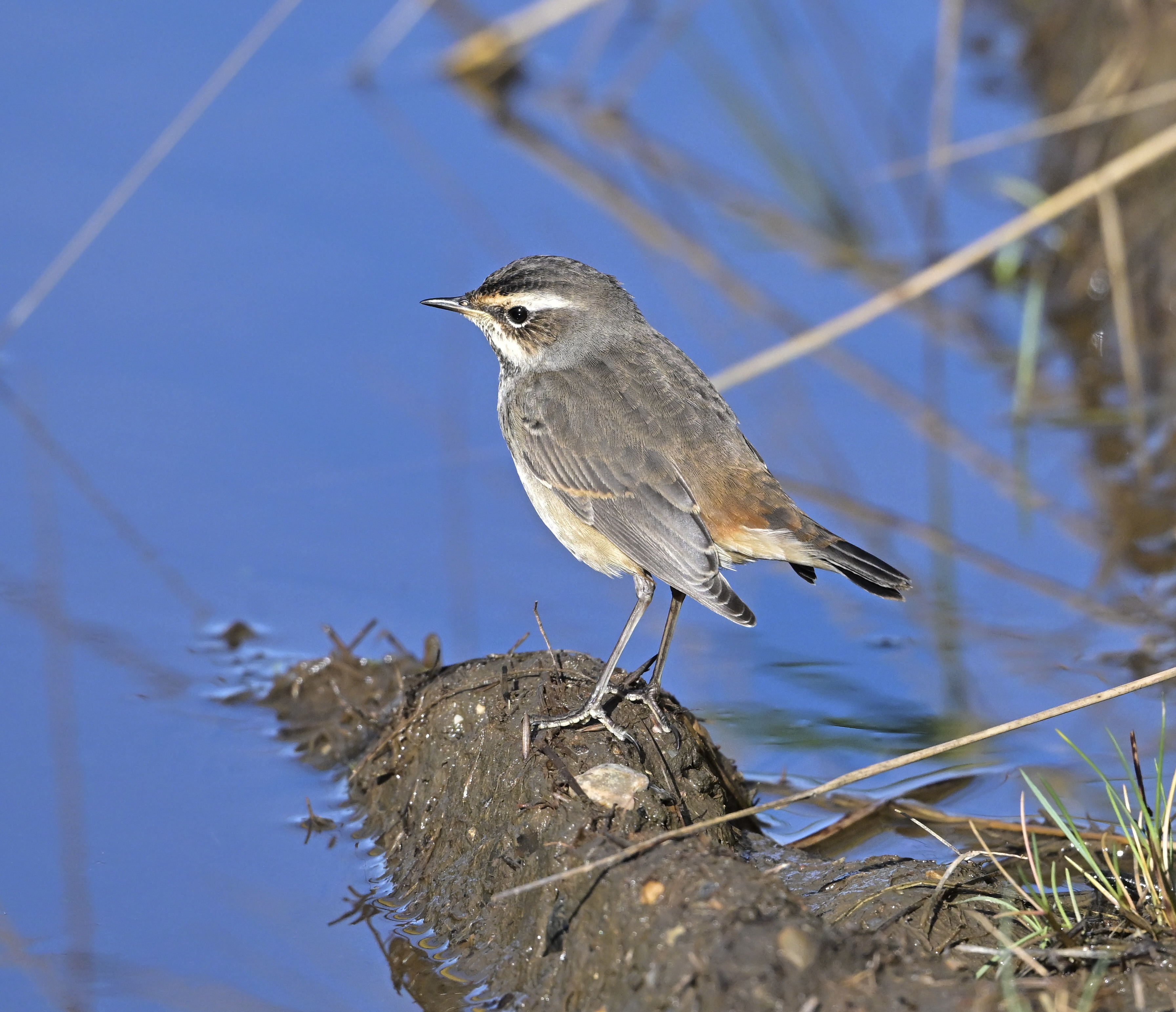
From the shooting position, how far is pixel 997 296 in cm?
1042

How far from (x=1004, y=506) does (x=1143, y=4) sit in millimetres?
4281

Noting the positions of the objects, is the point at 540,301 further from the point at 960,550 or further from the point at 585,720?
the point at 960,550

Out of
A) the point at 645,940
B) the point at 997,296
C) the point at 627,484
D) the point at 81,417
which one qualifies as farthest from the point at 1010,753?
the point at 81,417

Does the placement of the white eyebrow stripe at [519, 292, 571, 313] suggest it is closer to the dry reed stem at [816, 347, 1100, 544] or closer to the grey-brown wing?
the grey-brown wing

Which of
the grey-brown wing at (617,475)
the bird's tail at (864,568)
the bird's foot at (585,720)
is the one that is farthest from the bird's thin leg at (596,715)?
the bird's tail at (864,568)

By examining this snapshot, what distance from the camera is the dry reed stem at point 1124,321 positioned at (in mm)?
8844

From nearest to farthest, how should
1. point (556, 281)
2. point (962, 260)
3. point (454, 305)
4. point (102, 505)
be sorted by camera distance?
point (556, 281) < point (454, 305) < point (102, 505) < point (962, 260)

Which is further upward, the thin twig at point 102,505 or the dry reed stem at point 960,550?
the thin twig at point 102,505

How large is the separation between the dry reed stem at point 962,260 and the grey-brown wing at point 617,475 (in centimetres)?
221

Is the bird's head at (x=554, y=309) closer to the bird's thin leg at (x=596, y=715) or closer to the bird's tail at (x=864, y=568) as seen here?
the bird's tail at (x=864, y=568)

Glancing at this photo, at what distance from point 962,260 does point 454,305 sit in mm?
3118

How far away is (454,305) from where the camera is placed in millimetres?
6621

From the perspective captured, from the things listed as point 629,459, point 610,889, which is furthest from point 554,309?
point 610,889

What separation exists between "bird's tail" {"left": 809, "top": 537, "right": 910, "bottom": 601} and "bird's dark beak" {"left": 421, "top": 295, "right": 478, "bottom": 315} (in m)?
2.08
